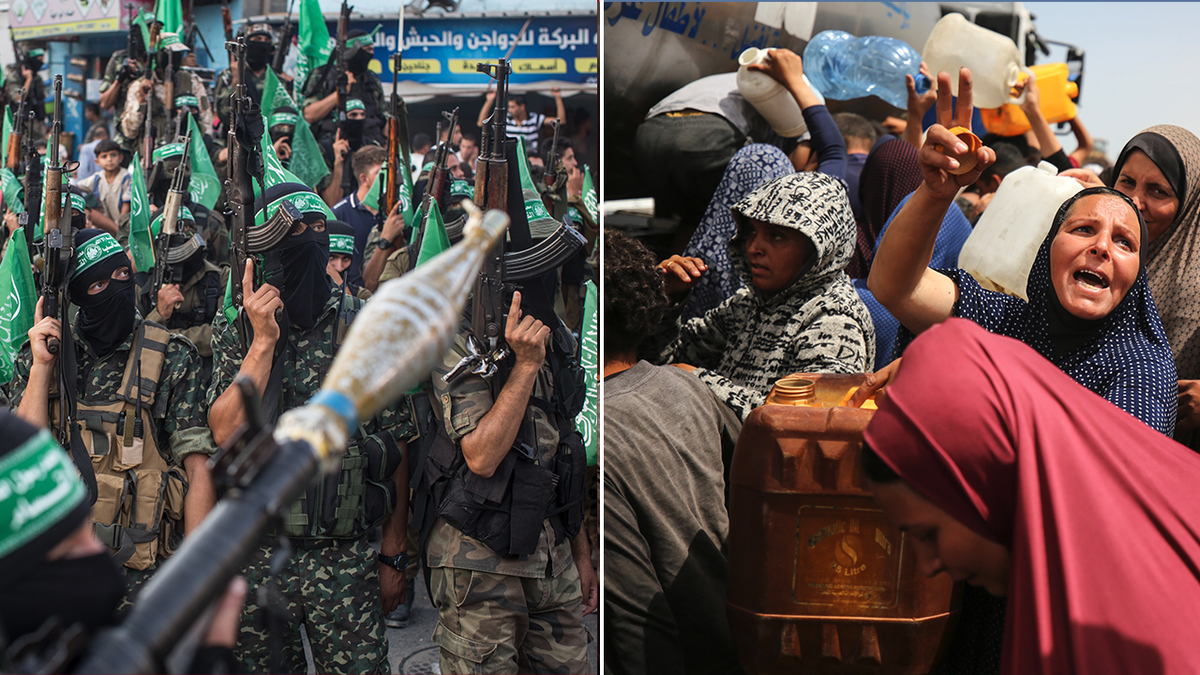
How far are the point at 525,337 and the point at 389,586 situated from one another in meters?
0.88

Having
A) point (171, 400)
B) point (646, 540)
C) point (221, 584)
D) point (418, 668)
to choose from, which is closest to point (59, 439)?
point (171, 400)

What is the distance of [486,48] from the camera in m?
2.61

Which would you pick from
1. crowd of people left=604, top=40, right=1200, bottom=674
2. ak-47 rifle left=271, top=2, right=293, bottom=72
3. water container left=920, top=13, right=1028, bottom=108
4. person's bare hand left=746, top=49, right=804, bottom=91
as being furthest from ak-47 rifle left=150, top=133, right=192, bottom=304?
water container left=920, top=13, right=1028, bottom=108

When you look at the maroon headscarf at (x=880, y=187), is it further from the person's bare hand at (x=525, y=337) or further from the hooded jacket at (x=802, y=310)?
the person's bare hand at (x=525, y=337)

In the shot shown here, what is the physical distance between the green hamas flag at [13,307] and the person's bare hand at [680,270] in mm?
1992

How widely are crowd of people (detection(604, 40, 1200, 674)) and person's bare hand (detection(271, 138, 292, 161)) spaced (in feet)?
3.72

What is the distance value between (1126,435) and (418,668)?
2069 mm

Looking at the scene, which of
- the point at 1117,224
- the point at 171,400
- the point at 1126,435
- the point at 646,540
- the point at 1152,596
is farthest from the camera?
the point at 171,400

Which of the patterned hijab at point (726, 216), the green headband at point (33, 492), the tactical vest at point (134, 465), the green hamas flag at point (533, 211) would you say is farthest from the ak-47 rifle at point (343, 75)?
the green headband at point (33, 492)

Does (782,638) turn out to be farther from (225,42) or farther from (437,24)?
(225,42)

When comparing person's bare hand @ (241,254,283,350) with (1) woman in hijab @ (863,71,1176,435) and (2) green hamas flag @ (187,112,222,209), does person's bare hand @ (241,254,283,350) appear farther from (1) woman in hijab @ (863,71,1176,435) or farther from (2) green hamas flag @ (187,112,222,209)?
(1) woman in hijab @ (863,71,1176,435)

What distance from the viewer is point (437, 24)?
105 inches

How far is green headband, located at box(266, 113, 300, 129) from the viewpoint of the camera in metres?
2.70

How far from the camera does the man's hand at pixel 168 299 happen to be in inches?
105
